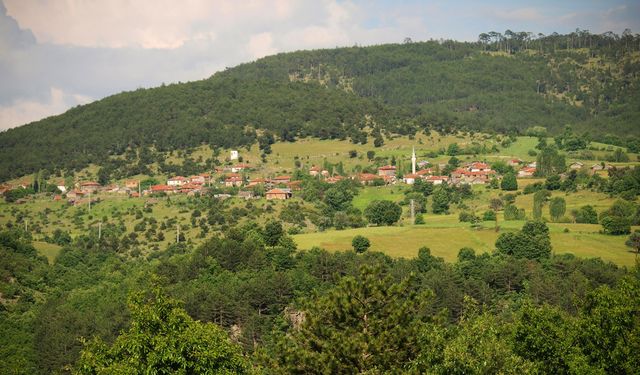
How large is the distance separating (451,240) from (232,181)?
187 feet

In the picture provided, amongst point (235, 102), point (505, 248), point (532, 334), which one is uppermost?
point (235, 102)

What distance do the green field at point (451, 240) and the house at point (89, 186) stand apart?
5960cm

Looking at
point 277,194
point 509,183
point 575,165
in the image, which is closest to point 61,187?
point 277,194

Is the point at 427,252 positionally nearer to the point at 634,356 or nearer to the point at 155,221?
the point at 155,221

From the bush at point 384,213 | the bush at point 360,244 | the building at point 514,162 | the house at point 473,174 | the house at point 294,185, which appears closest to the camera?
the bush at point 360,244

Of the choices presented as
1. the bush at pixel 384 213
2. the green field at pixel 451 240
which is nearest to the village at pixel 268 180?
the bush at pixel 384 213

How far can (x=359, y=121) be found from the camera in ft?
564

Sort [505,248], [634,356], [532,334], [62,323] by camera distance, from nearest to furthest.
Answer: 1. [634,356]
2. [532,334]
3. [62,323]
4. [505,248]

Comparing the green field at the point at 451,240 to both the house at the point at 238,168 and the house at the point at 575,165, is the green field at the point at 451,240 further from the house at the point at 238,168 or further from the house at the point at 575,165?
the house at the point at 238,168

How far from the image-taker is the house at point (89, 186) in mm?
140500

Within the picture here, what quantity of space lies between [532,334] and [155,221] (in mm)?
84229

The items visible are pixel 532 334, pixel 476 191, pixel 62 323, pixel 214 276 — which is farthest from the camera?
pixel 476 191

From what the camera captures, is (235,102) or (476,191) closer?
(476,191)

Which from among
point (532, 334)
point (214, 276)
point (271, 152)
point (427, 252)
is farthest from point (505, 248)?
point (271, 152)
